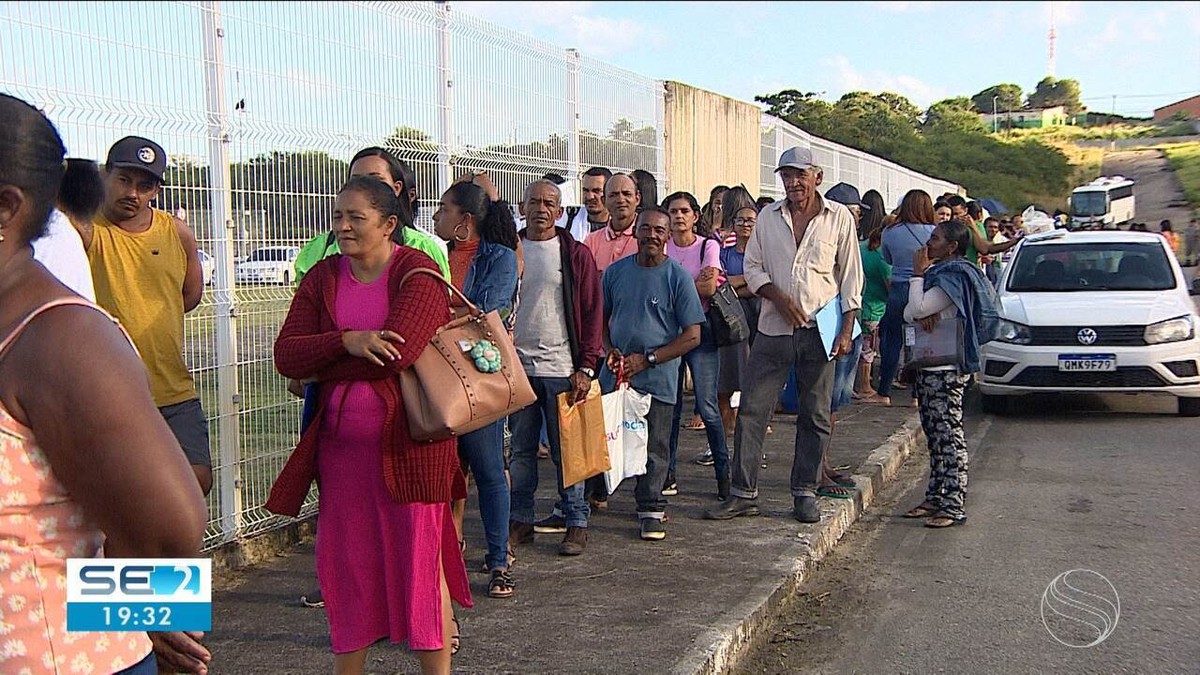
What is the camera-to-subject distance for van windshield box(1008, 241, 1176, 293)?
1150cm

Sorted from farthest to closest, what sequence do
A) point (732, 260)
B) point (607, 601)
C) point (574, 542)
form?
point (732, 260) → point (574, 542) → point (607, 601)

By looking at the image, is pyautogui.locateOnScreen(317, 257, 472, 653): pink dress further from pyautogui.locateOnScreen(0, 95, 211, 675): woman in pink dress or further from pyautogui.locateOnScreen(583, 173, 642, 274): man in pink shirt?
pyautogui.locateOnScreen(583, 173, 642, 274): man in pink shirt

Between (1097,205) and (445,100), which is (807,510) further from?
(1097,205)

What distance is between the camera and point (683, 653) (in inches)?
180

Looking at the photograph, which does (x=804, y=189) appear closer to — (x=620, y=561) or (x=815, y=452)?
(x=815, y=452)

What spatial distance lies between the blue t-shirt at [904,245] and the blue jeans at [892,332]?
10 centimetres

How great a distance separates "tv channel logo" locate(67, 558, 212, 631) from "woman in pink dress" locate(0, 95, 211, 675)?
0.08ft

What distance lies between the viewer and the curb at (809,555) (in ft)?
15.1

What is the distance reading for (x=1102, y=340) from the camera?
10461 mm

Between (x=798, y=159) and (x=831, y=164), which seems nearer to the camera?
(x=798, y=159)

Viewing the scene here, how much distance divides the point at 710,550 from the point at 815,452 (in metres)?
1.01

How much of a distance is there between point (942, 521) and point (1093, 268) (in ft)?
19.1

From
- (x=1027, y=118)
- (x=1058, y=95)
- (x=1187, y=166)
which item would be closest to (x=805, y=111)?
(x=1187, y=166)

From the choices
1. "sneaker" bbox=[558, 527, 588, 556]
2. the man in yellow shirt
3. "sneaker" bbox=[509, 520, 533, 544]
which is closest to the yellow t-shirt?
the man in yellow shirt
